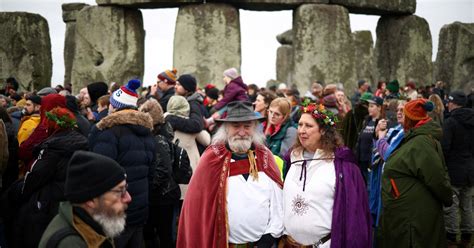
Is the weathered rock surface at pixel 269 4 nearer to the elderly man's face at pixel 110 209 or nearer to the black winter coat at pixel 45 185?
the black winter coat at pixel 45 185

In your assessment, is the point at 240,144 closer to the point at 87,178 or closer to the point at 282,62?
the point at 87,178

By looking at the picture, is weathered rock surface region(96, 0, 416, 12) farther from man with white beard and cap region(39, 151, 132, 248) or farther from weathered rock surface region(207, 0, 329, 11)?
man with white beard and cap region(39, 151, 132, 248)

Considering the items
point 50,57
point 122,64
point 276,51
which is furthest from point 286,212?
point 276,51

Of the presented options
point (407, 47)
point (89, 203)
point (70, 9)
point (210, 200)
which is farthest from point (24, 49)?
point (89, 203)

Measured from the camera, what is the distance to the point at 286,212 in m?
4.54

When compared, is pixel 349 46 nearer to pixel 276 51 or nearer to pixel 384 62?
pixel 384 62

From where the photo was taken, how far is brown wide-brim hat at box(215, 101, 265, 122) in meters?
4.69

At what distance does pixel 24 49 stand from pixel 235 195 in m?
13.5

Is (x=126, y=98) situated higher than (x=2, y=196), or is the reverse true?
(x=126, y=98)

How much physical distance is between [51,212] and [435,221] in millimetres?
3239

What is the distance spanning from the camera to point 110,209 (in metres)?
3.05

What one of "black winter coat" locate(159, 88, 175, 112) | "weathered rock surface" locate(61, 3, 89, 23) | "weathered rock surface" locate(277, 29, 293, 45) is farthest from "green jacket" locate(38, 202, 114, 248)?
"weathered rock surface" locate(277, 29, 293, 45)

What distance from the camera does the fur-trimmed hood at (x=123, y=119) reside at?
5203 millimetres

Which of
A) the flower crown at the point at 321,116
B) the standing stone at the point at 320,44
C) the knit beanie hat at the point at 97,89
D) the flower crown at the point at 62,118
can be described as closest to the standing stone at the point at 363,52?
the standing stone at the point at 320,44
